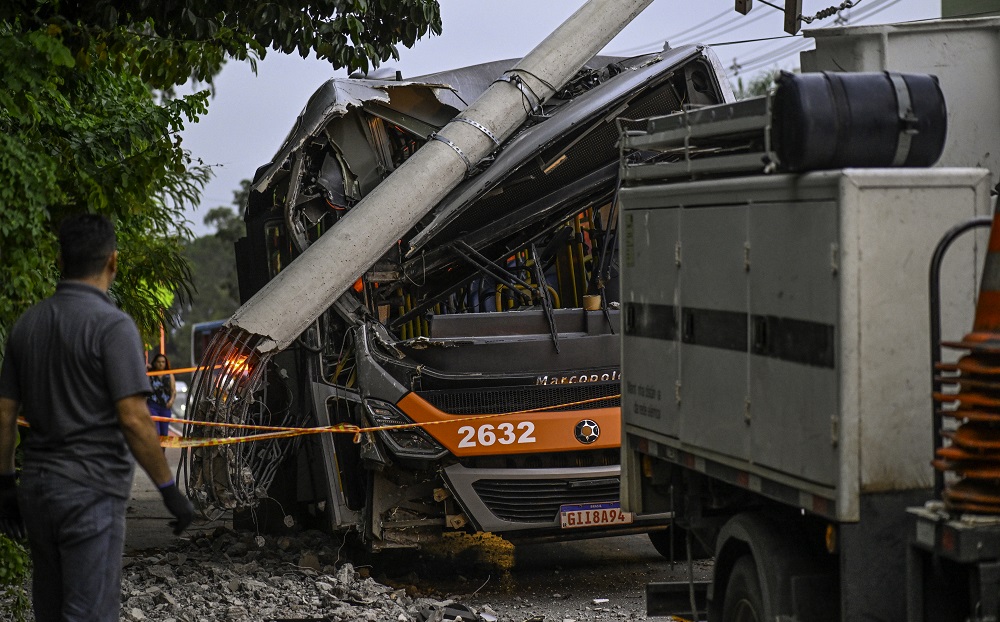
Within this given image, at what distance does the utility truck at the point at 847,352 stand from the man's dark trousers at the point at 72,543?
240 cm

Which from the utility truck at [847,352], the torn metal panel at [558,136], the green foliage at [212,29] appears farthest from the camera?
the torn metal panel at [558,136]

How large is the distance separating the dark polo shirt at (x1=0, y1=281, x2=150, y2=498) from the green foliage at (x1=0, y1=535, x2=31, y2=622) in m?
1.91

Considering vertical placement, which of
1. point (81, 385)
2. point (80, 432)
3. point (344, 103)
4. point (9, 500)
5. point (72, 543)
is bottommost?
point (72, 543)

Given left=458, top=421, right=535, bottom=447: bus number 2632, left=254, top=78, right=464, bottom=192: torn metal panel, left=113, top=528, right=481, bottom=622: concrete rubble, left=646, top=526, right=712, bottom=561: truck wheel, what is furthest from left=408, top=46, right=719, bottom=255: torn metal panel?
left=646, top=526, right=712, bottom=561: truck wheel

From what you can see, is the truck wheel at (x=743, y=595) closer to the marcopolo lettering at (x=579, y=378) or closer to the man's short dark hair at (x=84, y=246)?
the man's short dark hair at (x=84, y=246)

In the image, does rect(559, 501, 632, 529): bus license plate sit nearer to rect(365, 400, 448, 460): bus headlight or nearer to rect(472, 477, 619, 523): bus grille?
rect(472, 477, 619, 523): bus grille

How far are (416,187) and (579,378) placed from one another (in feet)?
5.64

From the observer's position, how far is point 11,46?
591 centimetres

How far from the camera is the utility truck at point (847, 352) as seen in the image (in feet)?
13.4

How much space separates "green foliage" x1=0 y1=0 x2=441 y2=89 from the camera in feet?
22.4

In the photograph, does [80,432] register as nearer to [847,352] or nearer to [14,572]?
[14,572]

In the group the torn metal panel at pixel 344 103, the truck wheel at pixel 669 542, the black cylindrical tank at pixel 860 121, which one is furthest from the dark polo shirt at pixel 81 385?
the torn metal panel at pixel 344 103

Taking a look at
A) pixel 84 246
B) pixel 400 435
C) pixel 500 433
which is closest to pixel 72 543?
pixel 84 246

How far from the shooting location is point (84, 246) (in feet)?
15.1
